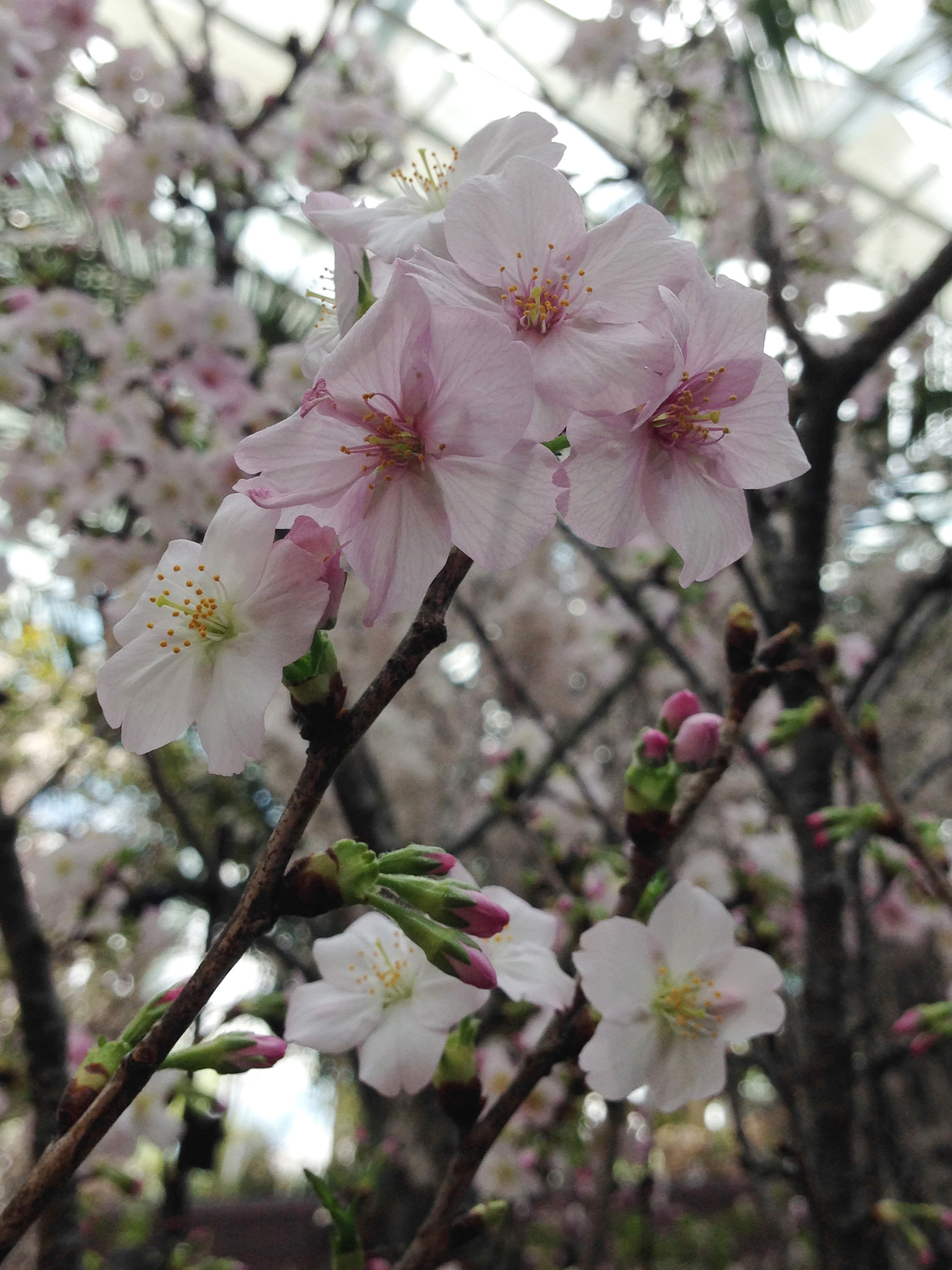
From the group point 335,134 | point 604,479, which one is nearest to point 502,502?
point 604,479

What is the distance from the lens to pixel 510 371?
0.37 m

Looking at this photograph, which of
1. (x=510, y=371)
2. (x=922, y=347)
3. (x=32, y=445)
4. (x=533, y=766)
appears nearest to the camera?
(x=510, y=371)

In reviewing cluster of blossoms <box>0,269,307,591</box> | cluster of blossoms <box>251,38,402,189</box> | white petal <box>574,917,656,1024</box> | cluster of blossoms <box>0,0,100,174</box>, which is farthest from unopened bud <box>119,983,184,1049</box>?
cluster of blossoms <box>251,38,402,189</box>

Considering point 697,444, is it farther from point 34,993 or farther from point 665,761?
point 34,993

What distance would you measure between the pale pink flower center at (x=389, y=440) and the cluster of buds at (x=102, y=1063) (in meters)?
0.24

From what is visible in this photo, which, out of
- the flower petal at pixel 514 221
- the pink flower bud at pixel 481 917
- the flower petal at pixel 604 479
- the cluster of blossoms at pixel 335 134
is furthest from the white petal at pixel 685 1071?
the cluster of blossoms at pixel 335 134

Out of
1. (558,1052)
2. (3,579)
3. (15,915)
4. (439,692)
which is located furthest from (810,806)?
(439,692)

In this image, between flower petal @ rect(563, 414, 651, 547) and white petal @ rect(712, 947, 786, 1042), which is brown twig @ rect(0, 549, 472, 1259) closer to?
flower petal @ rect(563, 414, 651, 547)

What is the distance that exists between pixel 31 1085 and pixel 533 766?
1408mm

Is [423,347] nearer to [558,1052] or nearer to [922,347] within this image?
[558,1052]

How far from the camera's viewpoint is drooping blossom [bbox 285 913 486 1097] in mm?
509

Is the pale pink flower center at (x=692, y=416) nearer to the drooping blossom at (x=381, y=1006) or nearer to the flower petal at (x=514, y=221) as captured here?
the flower petal at (x=514, y=221)

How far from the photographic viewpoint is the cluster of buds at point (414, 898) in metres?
0.37

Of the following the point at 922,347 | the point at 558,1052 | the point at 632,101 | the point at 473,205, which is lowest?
the point at 558,1052
